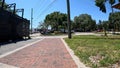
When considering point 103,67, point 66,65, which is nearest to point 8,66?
point 66,65

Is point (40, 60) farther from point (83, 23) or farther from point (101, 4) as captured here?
point (83, 23)

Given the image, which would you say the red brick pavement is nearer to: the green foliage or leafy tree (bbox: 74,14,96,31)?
the green foliage

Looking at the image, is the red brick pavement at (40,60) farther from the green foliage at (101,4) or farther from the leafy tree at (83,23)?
the leafy tree at (83,23)

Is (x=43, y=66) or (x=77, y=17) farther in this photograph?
(x=77, y=17)

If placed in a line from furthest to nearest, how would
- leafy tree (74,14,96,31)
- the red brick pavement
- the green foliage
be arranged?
leafy tree (74,14,96,31) → the green foliage → the red brick pavement

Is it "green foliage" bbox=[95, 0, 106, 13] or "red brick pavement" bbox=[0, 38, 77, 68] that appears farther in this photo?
"green foliage" bbox=[95, 0, 106, 13]

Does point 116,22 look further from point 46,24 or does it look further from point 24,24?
point 24,24

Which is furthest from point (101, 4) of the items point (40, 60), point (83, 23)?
point (83, 23)

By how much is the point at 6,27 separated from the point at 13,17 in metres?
3.35

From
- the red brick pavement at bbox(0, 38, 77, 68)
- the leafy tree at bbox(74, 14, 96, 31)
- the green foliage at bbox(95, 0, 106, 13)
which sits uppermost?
the green foliage at bbox(95, 0, 106, 13)

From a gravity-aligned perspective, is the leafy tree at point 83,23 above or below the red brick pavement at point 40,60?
above

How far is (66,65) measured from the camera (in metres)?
10.9


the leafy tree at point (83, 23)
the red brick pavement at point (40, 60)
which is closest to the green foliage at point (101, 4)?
the red brick pavement at point (40, 60)

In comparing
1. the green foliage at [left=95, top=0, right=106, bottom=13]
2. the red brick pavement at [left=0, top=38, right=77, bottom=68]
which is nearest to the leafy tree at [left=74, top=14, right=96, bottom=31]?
the green foliage at [left=95, top=0, right=106, bottom=13]
